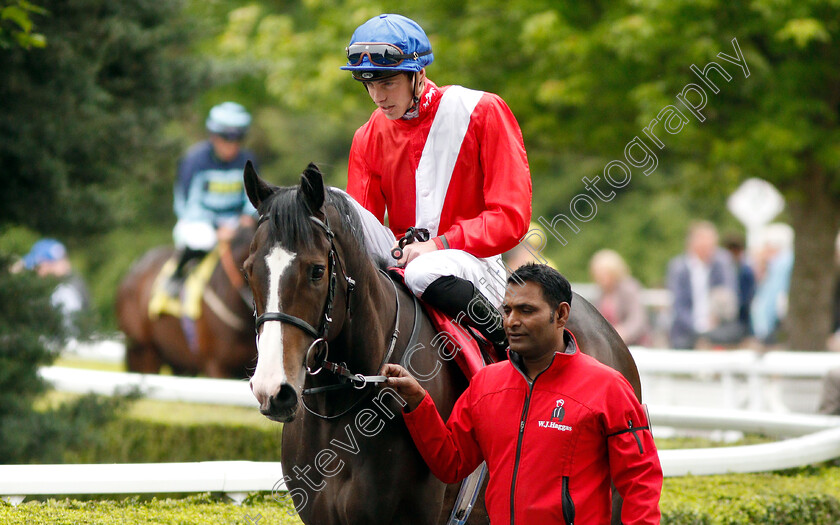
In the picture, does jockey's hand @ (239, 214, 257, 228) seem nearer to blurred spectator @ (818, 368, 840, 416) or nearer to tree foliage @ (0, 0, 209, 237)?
tree foliage @ (0, 0, 209, 237)

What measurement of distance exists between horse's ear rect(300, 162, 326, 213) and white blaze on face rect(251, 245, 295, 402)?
0.22 meters

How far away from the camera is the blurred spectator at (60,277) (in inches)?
257

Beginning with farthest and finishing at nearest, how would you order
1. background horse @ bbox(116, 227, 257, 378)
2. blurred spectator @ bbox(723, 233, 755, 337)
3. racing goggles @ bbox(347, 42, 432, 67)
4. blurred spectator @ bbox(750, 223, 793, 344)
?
1. blurred spectator @ bbox(750, 223, 793, 344)
2. blurred spectator @ bbox(723, 233, 755, 337)
3. background horse @ bbox(116, 227, 257, 378)
4. racing goggles @ bbox(347, 42, 432, 67)

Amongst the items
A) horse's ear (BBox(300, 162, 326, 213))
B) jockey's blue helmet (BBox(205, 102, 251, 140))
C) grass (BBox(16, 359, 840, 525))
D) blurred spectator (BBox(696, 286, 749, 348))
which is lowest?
blurred spectator (BBox(696, 286, 749, 348))

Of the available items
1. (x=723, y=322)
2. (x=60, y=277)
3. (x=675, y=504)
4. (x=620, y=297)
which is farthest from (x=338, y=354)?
(x=723, y=322)

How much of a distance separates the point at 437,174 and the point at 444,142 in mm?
131

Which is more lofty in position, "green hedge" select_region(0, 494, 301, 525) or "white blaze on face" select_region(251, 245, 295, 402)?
"white blaze on face" select_region(251, 245, 295, 402)

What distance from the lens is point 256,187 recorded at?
340cm

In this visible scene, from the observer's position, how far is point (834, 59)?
9539 mm

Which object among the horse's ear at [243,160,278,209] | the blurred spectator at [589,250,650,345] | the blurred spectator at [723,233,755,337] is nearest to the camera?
the horse's ear at [243,160,278,209]

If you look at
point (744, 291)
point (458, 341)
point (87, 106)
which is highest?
point (87, 106)

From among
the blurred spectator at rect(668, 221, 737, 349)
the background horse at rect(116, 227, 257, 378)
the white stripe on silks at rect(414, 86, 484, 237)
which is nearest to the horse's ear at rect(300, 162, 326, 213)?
the white stripe on silks at rect(414, 86, 484, 237)

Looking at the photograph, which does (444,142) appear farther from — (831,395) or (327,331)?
(831,395)

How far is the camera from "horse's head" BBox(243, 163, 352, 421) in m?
3.02
